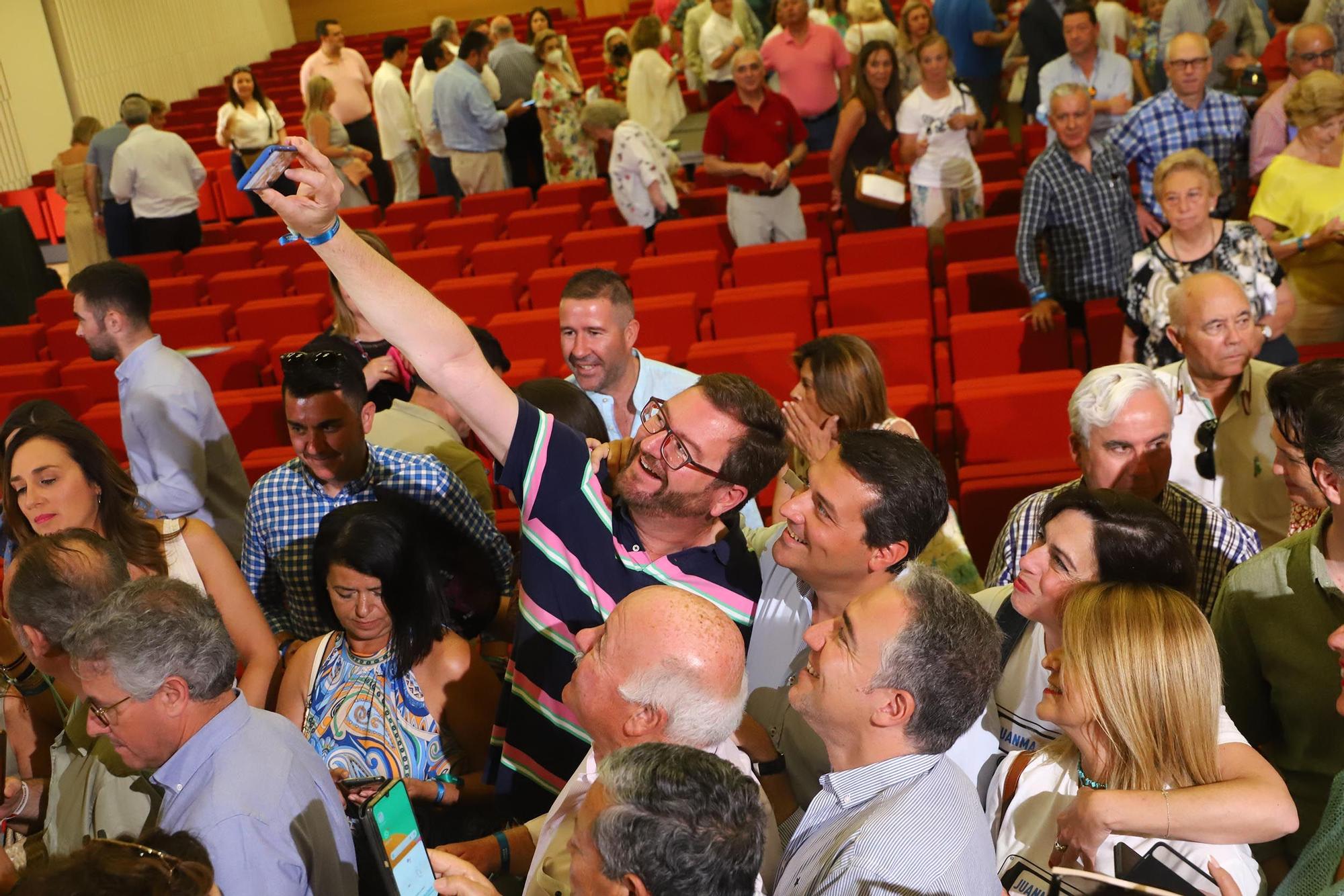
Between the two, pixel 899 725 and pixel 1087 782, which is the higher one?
pixel 899 725

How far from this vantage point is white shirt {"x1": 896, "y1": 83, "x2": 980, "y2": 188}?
581cm

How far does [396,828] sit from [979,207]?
523 centimetres

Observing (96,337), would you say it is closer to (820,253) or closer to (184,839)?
(184,839)

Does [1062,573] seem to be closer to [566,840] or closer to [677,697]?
[677,697]

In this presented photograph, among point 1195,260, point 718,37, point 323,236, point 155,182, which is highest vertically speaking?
point 718,37

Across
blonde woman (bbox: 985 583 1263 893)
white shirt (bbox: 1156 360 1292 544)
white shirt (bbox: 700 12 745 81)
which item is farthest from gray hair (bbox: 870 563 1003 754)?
white shirt (bbox: 700 12 745 81)

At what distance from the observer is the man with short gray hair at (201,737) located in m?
1.83

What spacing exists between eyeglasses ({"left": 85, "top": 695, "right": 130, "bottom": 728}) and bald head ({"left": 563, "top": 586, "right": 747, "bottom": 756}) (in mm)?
724

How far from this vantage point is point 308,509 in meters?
3.04

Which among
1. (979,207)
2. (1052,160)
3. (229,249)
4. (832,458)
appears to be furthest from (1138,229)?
(229,249)

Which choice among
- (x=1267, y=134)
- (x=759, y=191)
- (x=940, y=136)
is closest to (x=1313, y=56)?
(x=1267, y=134)

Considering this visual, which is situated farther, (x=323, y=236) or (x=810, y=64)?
(x=810, y=64)

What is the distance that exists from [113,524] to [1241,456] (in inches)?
107

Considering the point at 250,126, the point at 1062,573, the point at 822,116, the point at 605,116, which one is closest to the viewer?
the point at 1062,573
